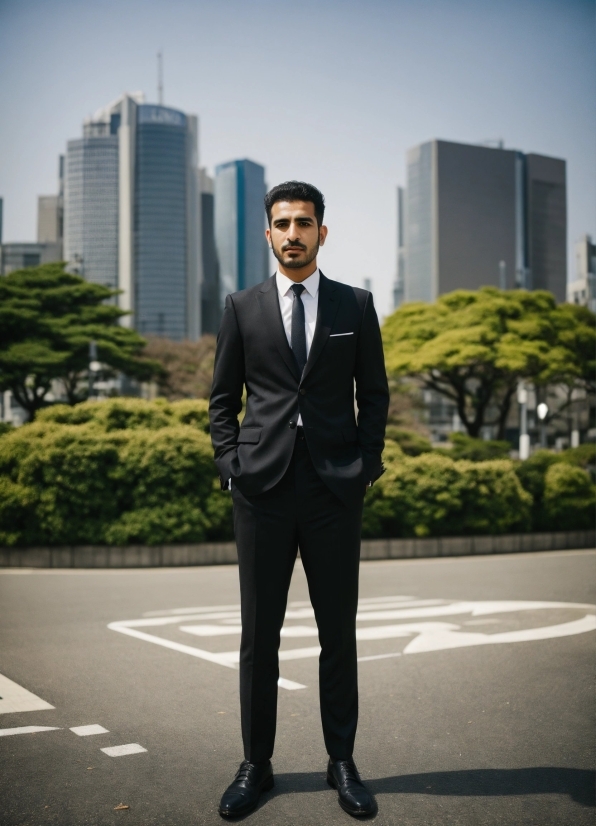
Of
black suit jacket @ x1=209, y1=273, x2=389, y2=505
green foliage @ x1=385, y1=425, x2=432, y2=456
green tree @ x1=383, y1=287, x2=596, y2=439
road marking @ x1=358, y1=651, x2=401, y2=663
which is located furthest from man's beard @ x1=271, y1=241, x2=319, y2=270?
green tree @ x1=383, y1=287, x2=596, y2=439

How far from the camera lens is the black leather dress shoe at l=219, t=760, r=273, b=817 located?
119 inches

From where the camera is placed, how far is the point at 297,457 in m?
3.27

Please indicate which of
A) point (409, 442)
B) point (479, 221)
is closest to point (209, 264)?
point (479, 221)

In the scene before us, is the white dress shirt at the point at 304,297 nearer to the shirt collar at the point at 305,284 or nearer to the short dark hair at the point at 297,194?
the shirt collar at the point at 305,284

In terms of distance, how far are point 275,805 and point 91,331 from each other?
96.0ft

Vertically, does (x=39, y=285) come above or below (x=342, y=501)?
above

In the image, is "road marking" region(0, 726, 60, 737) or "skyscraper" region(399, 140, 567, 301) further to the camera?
"skyscraper" region(399, 140, 567, 301)

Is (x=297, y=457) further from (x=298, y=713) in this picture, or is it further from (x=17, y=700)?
(x=17, y=700)

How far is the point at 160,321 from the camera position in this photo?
10381cm

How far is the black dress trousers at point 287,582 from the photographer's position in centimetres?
327

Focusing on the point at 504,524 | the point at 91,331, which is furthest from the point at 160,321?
the point at 504,524

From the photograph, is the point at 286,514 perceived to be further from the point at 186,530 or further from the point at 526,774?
the point at 186,530

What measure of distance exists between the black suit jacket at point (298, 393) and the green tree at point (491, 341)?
21.3 metres

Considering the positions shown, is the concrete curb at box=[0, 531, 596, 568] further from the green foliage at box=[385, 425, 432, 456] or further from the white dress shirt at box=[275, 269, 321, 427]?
the white dress shirt at box=[275, 269, 321, 427]
